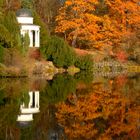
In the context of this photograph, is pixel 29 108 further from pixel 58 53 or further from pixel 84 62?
pixel 84 62

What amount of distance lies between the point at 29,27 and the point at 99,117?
92.3 ft

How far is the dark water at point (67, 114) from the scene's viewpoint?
1185 cm

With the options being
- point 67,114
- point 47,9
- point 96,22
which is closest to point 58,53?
point 96,22

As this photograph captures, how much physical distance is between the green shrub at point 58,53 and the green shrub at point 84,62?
1.32 metres

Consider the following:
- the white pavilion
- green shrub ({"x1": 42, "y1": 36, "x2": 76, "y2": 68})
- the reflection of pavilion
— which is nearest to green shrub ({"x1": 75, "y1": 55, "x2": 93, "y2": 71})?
green shrub ({"x1": 42, "y1": 36, "x2": 76, "y2": 68})

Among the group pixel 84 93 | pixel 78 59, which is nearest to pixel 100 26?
pixel 78 59

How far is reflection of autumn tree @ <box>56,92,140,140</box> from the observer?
40.1 feet

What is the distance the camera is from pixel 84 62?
43031 mm

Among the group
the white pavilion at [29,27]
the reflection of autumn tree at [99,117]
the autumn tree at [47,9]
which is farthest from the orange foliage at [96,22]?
the reflection of autumn tree at [99,117]

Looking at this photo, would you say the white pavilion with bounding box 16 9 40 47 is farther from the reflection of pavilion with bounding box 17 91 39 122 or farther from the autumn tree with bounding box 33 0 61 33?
the reflection of pavilion with bounding box 17 91 39 122

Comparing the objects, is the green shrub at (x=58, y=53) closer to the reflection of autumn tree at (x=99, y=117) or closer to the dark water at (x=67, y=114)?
the dark water at (x=67, y=114)

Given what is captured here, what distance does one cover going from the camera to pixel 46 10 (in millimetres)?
57688

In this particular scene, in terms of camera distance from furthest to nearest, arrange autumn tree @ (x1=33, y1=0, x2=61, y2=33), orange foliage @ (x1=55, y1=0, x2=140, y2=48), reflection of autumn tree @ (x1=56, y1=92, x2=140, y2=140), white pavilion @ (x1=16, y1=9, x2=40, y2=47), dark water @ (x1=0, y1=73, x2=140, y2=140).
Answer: autumn tree @ (x1=33, y1=0, x2=61, y2=33), orange foliage @ (x1=55, y1=0, x2=140, y2=48), white pavilion @ (x1=16, y1=9, x2=40, y2=47), reflection of autumn tree @ (x1=56, y1=92, x2=140, y2=140), dark water @ (x1=0, y1=73, x2=140, y2=140)

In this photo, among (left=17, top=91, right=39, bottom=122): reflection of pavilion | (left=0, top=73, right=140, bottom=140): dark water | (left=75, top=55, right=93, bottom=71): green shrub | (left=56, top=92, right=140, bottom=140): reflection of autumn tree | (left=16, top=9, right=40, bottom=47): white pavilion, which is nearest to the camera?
(left=0, top=73, right=140, bottom=140): dark water
